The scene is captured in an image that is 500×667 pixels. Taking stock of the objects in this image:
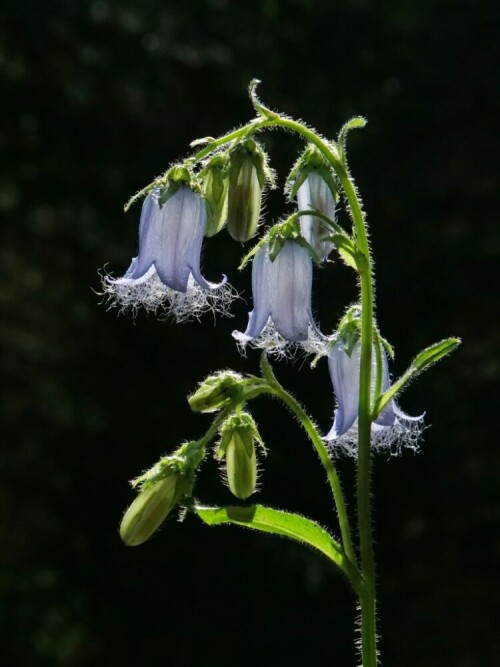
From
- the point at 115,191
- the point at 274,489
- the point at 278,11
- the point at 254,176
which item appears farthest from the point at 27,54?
the point at 254,176

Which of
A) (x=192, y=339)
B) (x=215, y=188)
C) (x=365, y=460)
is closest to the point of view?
(x=365, y=460)

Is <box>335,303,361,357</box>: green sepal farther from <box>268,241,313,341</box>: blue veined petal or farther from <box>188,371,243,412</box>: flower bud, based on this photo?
<box>188,371,243,412</box>: flower bud

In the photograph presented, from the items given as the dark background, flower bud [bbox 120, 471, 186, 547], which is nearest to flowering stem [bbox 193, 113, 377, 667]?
flower bud [bbox 120, 471, 186, 547]

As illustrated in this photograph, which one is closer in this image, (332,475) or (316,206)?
(332,475)

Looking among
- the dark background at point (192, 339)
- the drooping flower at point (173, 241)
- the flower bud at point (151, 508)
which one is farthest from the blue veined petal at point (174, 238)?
the dark background at point (192, 339)

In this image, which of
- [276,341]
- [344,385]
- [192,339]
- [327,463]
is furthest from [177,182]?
[192,339]

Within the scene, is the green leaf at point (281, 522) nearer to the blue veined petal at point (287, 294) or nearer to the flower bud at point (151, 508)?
the flower bud at point (151, 508)

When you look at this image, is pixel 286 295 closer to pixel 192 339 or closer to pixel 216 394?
pixel 216 394

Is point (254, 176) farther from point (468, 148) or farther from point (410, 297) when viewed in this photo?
point (468, 148)

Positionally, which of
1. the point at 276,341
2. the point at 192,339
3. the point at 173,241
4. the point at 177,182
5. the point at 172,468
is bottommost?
the point at 172,468
